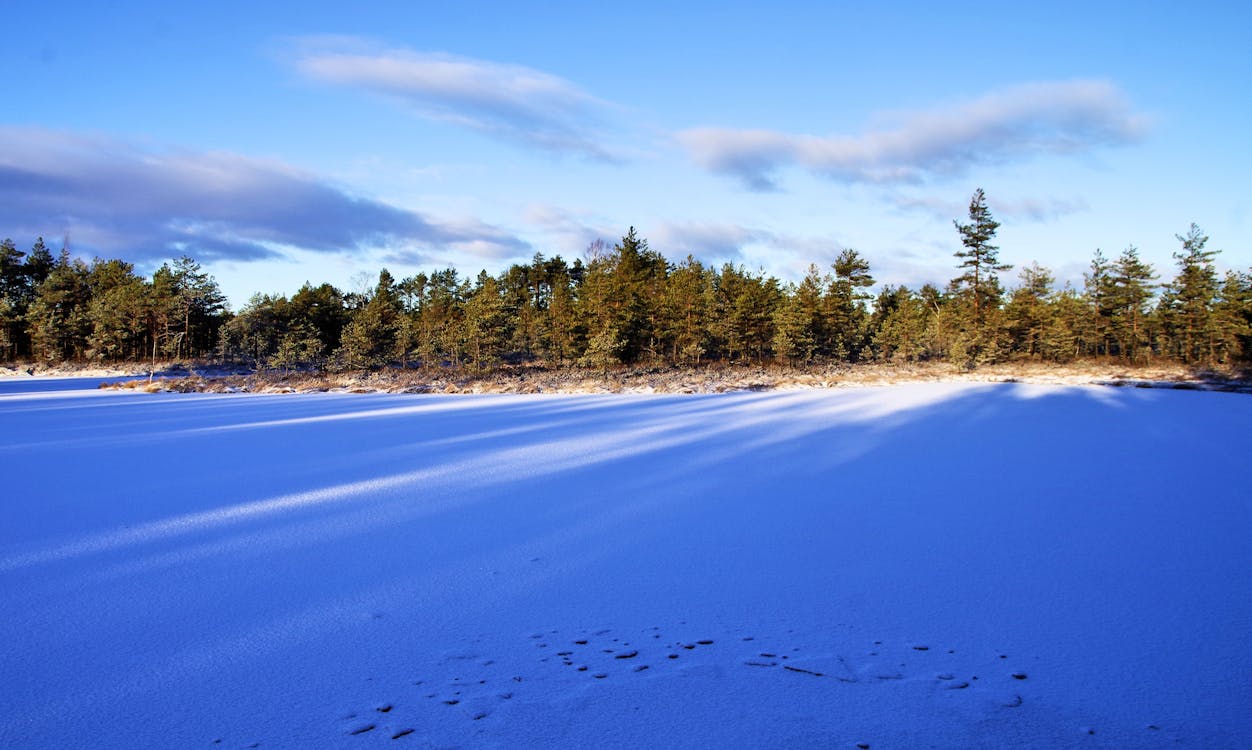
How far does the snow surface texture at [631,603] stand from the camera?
174 cm

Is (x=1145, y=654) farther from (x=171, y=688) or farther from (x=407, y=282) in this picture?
(x=407, y=282)

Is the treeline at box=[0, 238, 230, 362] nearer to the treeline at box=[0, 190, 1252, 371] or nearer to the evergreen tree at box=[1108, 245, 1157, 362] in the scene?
the treeline at box=[0, 190, 1252, 371]

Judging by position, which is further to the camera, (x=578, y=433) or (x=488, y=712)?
(x=578, y=433)

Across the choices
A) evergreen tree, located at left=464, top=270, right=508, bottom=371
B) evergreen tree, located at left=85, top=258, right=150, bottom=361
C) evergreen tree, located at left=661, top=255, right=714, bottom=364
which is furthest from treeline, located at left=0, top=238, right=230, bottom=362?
evergreen tree, located at left=661, top=255, right=714, bottom=364

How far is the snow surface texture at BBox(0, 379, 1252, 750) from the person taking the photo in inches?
68.5

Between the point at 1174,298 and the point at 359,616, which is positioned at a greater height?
the point at 1174,298

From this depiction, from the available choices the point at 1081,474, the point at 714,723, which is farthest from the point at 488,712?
the point at 1081,474

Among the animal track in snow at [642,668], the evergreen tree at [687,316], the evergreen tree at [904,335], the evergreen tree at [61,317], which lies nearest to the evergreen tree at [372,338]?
the evergreen tree at [687,316]

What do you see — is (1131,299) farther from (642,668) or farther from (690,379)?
(642,668)

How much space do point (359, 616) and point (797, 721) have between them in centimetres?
162

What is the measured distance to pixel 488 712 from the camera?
1767mm

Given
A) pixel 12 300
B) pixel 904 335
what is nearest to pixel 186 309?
pixel 12 300

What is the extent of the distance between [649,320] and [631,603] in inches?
1005

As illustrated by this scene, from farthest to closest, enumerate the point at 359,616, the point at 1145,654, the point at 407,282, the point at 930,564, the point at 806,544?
the point at 407,282 < the point at 806,544 < the point at 930,564 < the point at 359,616 < the point at 1145,654
